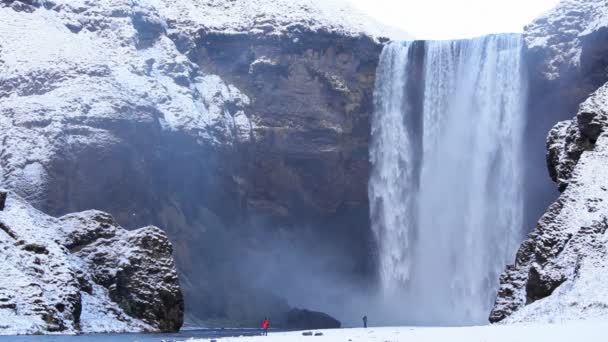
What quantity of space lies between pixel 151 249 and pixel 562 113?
145 feet

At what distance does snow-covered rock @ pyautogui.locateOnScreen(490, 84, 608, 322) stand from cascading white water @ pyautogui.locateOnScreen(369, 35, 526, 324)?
107 feet

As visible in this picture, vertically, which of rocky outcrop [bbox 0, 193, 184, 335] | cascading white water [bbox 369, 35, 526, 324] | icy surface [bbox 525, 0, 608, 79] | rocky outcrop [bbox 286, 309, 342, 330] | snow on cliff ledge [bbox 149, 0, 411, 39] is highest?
snow on cliff ledge [bbox 149, 0, 411, 39]

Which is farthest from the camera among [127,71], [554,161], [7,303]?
[127,71]

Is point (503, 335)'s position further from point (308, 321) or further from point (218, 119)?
point (218, 119)

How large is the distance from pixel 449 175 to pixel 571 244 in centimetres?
5141

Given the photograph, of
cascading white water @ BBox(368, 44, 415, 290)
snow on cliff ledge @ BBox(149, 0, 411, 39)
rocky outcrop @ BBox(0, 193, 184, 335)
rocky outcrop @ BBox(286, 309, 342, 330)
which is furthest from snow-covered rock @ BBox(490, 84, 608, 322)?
snow on cliff ledge @ BBox(149, 0, 411, 39)

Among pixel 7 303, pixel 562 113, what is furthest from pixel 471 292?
pixel 7 303

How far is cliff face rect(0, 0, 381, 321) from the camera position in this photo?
3836 inches

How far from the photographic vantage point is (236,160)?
106375mm

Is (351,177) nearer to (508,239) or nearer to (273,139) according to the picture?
(273,139)

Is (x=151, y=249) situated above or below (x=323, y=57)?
below

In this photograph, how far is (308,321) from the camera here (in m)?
92.4

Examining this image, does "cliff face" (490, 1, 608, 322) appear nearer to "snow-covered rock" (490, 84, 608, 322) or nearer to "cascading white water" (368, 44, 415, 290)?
"snow-covered rock" (490, 84, 608, 322)

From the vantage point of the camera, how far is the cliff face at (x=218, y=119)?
9744 cm
